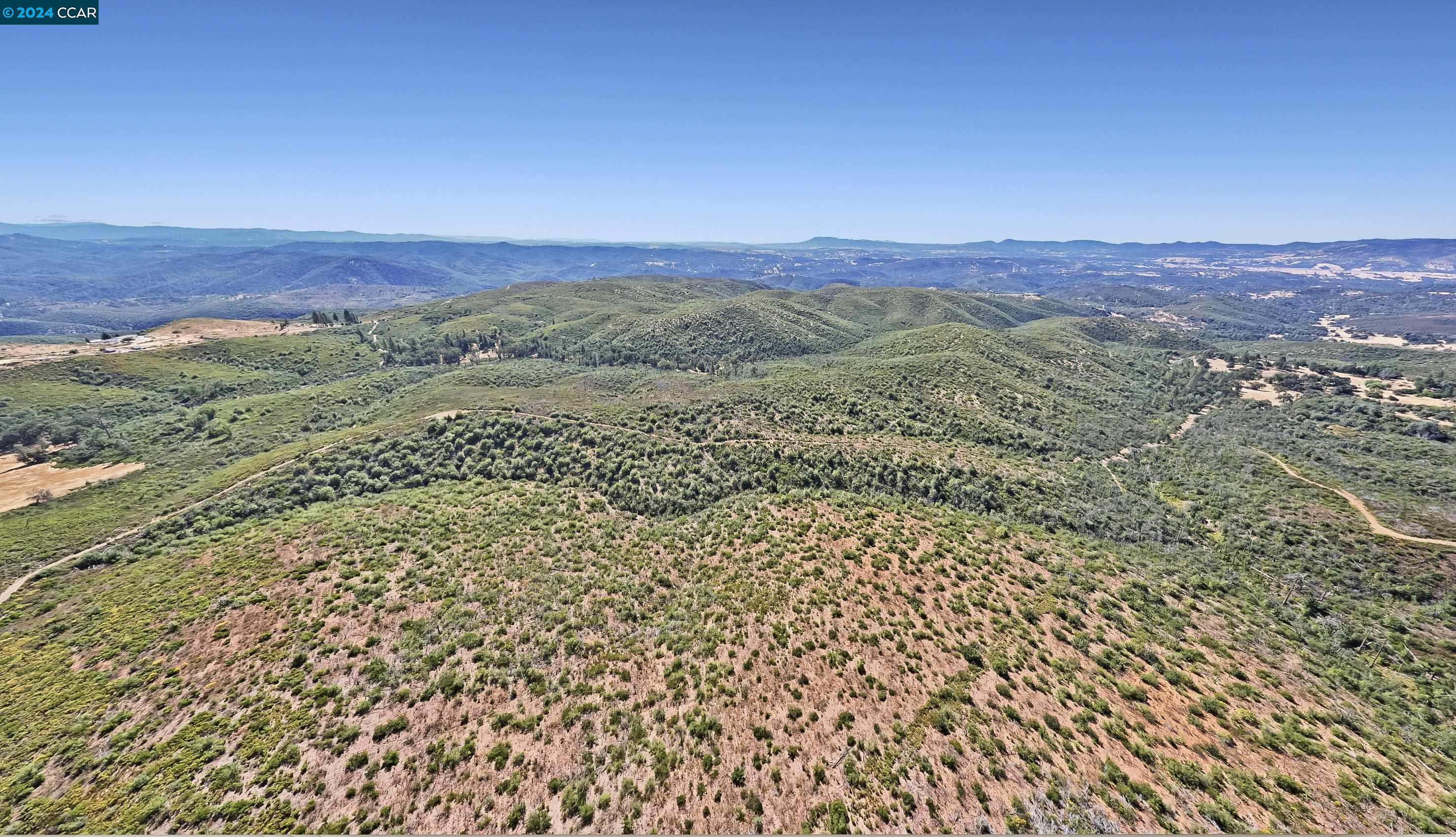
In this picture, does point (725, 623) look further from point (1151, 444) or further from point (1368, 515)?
point (1151, 444)

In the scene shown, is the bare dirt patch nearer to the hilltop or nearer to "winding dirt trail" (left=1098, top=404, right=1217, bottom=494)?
the hilltop

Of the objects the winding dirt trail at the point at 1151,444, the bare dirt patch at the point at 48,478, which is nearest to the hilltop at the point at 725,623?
the winding dirt trail at the point at 1151,444

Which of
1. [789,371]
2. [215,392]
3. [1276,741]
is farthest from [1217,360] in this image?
[215,392]

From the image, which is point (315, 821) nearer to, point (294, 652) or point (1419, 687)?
point (294, 652)

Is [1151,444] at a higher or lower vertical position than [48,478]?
higher

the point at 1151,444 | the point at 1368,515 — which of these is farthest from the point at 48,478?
the point at 1151,444

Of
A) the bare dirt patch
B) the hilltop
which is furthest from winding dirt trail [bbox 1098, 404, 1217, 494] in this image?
the bare dirt patch
